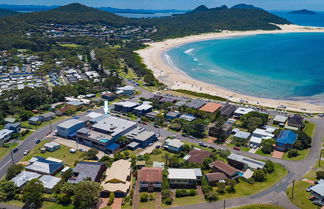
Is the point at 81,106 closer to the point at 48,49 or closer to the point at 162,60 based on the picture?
the point at 162,60

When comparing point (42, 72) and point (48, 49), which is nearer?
point (42, 72)

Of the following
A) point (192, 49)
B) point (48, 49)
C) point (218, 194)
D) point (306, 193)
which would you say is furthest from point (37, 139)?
point (192, 49)

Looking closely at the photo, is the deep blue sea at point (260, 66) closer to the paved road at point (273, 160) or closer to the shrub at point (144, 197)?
the paved road at point (273, 160)

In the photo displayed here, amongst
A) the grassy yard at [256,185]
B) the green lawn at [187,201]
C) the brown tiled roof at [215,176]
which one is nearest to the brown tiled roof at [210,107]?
the grassy yard at [256,185]

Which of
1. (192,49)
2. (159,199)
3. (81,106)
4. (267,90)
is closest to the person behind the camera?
(159,199)

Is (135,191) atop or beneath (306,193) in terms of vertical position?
beneath

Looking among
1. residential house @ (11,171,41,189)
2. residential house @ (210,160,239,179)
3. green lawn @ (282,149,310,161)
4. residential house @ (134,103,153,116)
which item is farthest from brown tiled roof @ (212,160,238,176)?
residential house @ (11,171,41,189)

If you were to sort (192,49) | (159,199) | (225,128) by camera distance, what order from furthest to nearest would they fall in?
(192,49) → (225,128) → (159,199)
